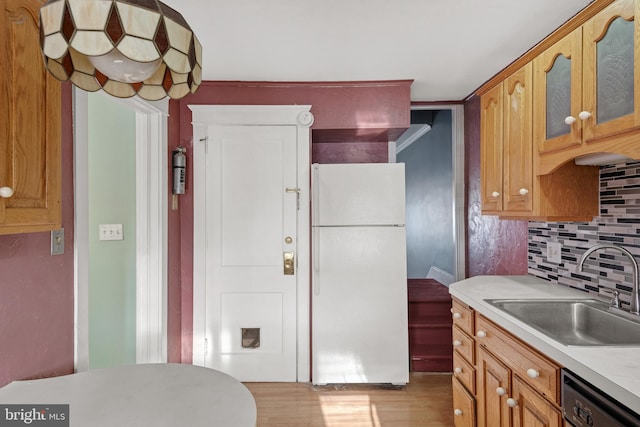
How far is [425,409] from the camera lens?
2393 millimetres

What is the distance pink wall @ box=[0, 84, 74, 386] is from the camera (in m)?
1.25

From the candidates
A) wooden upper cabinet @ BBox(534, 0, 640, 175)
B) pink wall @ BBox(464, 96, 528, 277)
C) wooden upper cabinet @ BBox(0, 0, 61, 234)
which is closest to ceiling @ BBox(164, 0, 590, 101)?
wooden upper cabinet @ BBox(534, 0, 640, 175)

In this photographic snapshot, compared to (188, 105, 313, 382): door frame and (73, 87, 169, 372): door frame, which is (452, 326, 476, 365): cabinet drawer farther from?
(73, 87, 169, 372): door frame

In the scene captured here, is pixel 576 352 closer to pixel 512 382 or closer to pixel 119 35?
pixel 512 382

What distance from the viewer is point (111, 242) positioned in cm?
247

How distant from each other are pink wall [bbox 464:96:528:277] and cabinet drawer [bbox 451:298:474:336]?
754 mm

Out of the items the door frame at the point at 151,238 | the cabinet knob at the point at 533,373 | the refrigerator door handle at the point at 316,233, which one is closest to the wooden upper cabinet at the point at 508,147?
the cabinet knob at the point at 533,373

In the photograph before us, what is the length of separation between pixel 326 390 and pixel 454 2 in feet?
8.44

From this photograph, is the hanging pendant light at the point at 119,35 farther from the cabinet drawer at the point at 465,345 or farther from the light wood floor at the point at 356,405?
the light wood floor at the point at 356,405

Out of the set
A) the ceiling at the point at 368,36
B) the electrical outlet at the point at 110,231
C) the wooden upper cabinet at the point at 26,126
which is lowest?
the electrical outlet at the point at 110,231

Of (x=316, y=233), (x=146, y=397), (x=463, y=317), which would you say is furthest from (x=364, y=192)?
(x=146, y=397)

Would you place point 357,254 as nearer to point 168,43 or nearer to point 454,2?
point 454,2

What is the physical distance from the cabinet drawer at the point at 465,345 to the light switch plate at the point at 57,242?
196 cm

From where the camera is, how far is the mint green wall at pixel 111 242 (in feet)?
7.93
